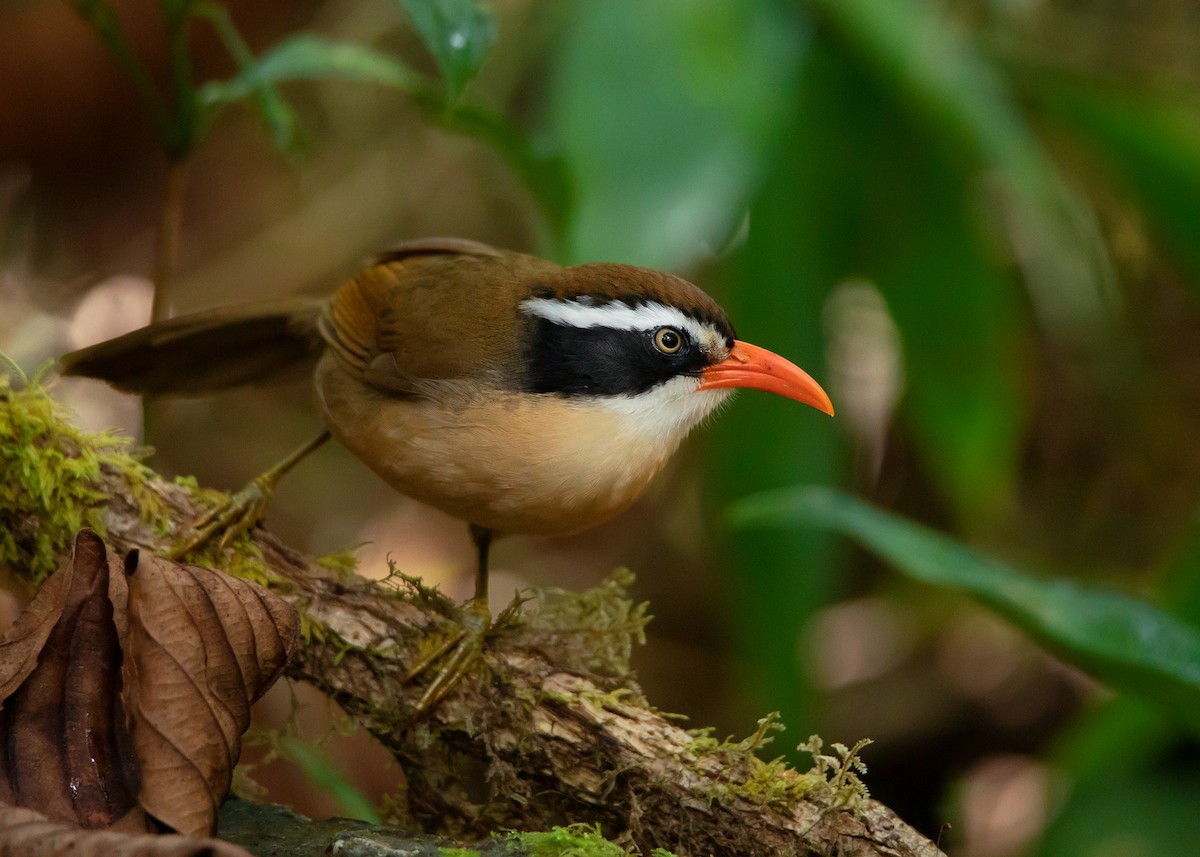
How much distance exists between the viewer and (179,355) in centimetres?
361

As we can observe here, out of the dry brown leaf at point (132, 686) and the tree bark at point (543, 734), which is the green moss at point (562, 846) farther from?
the dry brown leaf at point (132, 686)

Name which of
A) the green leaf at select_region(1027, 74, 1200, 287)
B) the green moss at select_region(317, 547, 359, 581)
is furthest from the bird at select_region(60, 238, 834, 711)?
the green leaf at select_region(1027, 74, 1200, 287)

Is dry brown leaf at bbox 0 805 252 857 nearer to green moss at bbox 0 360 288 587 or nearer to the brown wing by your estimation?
green moss at bbox 0 360 288 587

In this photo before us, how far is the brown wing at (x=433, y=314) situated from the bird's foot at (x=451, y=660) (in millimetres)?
669

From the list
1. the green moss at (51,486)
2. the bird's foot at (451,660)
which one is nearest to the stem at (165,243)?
the green moss at (51,486)

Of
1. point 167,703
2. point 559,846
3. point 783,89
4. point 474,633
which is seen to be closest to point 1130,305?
point 783,89

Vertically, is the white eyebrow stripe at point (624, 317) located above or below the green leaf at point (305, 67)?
below

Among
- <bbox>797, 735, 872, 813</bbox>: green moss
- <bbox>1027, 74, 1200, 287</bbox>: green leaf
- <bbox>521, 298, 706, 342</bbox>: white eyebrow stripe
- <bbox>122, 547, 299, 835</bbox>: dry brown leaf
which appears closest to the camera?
<bbox>122, 547, 299, 835</bbox>: dry brown leaf

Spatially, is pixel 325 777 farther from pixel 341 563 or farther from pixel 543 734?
pixel 543 734

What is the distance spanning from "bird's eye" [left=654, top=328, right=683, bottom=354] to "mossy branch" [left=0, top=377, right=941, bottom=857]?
2.04 ft

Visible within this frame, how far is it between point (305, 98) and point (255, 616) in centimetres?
580

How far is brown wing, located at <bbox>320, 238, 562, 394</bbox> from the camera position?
3213 mm

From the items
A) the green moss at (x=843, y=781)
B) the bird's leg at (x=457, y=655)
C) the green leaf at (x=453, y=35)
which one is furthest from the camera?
the green leaf at (x=453, y=35)

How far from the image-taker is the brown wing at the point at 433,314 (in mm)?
3213
